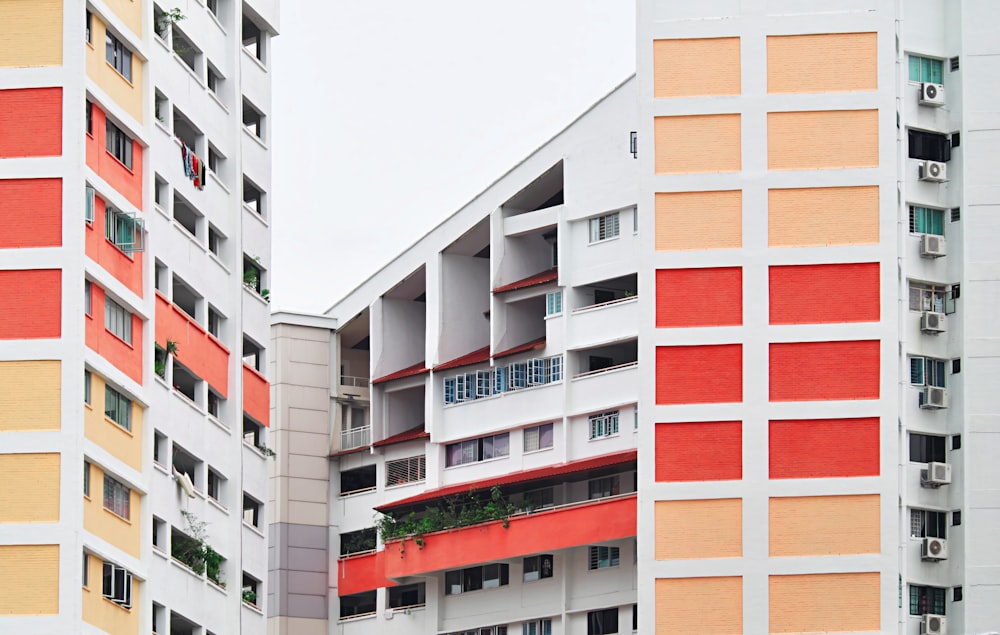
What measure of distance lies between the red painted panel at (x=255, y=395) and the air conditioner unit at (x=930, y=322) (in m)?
19.8

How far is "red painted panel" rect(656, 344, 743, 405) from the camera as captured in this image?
63.1 m

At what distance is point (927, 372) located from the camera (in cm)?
7288

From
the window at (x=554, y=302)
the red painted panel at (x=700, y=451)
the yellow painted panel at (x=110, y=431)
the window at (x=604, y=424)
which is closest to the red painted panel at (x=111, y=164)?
the yellow painted panel at (x=110, y=431)

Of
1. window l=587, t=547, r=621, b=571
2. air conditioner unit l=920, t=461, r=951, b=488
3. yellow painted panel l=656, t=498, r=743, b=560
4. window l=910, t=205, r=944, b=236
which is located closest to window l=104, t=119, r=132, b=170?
yellow painted panel l=656, t=498, r=743, b=560

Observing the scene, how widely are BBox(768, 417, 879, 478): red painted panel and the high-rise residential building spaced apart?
1445 centimetres

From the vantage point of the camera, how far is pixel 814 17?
6500 centimetres

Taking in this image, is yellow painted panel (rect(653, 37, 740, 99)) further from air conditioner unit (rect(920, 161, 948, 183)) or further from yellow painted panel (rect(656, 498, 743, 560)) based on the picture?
yellow painted panel (rect(656, 498, 743, 560))

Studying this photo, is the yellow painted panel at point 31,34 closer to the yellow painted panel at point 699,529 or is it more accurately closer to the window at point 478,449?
the yellow painted panel at point 699,529

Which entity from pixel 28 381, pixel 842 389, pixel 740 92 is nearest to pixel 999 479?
pixel 842 389

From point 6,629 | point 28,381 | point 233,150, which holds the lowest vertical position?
point 6,629

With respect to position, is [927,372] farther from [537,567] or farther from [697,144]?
[537,567]

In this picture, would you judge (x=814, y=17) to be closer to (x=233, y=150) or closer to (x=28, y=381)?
(x=233, y=150)

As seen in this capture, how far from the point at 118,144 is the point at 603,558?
26120 mm

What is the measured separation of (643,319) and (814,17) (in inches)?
373
